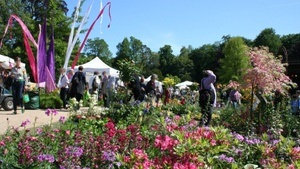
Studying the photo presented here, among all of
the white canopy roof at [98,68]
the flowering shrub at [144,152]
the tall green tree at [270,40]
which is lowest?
the flowering shrub at [144,152]

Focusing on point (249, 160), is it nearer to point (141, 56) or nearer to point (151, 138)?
point (151, 138)

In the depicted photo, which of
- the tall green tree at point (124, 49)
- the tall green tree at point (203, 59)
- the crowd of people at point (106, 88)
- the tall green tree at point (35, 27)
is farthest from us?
the tall green tree at point (124, 49)

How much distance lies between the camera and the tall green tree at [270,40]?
72.4 metres

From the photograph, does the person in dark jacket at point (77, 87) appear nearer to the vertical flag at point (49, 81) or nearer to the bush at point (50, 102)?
the bush at point (50, 102)

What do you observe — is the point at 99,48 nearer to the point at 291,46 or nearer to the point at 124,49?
the point at 124,49

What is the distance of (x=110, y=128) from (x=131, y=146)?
20.6 inches

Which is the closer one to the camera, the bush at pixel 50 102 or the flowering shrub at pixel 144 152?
the flowering shrub at pixel 144 152

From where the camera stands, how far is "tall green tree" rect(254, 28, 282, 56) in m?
72.4

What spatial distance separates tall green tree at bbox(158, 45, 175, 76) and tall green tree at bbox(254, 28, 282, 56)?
3104 centimetres

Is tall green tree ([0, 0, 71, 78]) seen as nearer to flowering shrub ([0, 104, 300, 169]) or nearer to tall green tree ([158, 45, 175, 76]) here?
flowering shrub ([0, 104, 300, 169])

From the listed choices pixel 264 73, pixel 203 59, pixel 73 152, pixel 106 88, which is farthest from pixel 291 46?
pixel 73 152

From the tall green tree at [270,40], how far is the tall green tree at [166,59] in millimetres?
31042

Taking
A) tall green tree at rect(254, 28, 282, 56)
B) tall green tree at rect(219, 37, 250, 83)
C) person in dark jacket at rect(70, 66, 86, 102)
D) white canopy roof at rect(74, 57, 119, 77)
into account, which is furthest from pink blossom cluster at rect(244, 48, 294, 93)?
tall green tree at rect(254, 28, 282, 56)

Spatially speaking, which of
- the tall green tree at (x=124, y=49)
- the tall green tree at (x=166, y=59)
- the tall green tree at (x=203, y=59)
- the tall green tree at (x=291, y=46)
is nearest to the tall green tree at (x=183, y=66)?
the tall green tree at (x=203, y=59)
